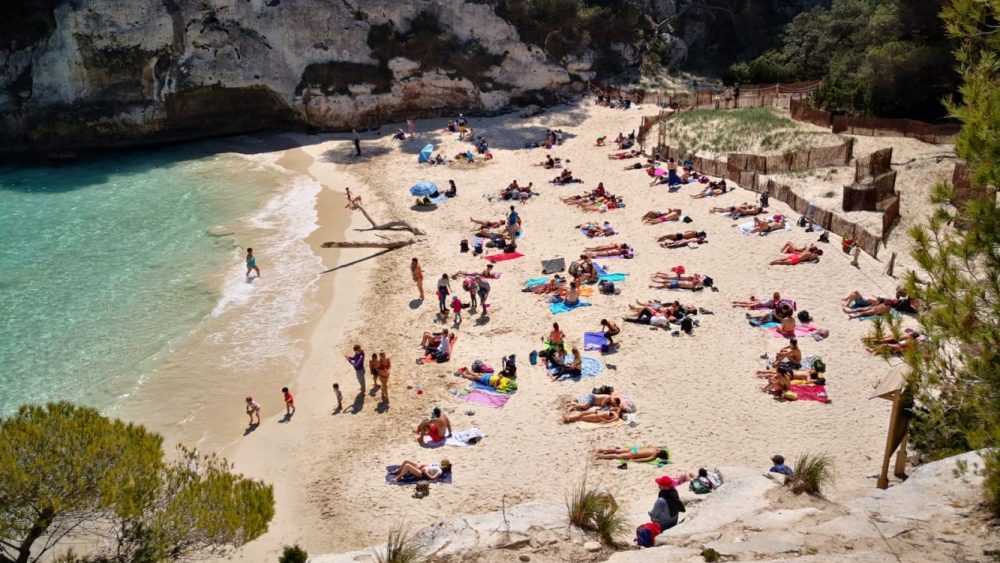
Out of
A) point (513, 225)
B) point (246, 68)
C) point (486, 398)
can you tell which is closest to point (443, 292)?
point (486, 398)

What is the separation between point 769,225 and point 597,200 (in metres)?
6.85

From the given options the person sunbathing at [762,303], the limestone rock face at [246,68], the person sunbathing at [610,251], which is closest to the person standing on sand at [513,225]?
the person sunbathing at [610,251]

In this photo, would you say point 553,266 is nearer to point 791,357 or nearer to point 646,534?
point 791,357

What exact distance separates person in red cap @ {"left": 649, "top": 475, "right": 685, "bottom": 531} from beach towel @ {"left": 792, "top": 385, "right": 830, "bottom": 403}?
524cm

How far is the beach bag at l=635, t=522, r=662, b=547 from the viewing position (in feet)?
31.7

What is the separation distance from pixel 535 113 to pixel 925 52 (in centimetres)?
1951

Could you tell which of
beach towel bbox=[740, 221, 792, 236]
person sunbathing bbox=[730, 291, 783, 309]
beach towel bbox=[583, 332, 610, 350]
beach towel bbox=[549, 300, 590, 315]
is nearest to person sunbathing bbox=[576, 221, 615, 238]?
beach towel bbox=[740, 221, 792, 236]

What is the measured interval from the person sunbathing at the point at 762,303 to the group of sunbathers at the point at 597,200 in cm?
887

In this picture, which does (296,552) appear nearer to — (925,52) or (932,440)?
(932,440)

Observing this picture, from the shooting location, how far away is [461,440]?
1412cm

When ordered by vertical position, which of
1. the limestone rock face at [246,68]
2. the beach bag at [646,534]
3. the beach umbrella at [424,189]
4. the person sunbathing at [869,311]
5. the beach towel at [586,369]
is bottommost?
the beach towel at [586,369]

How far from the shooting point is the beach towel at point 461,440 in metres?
14.1

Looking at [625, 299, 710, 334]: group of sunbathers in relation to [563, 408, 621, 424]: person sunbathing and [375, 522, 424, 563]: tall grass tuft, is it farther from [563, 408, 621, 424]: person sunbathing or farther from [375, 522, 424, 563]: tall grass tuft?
[375, 522, 424, 563]: tall grass tuft

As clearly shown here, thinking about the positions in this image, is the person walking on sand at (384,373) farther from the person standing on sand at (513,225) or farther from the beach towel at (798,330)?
the person standing on sand at (513,225)
